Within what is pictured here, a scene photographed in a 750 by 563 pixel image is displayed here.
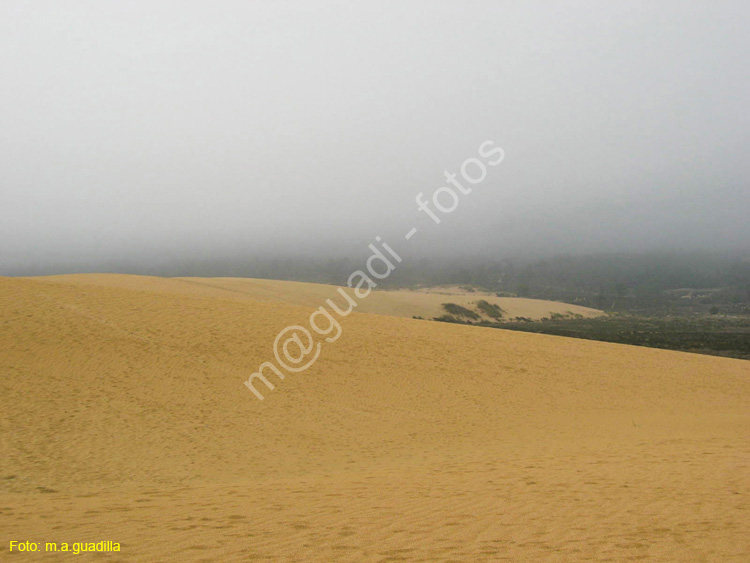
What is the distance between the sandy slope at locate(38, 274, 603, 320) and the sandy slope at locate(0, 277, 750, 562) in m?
19.3

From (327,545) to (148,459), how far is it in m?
6.37

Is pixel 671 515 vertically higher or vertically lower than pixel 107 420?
lower

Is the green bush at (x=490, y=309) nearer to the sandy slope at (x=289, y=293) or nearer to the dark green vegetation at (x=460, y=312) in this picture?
the sandy slope at (x=289, y=293)

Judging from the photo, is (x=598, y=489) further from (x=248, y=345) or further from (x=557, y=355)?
(x=557, y=355)

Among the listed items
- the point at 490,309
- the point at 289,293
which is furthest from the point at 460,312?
the point at 289,293

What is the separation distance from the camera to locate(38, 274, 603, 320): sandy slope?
40.6 metres

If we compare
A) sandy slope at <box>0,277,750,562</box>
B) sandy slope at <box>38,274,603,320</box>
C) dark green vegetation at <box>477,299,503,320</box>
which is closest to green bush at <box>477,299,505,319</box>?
dark green vegetation at <box>477,299,503,320</box>

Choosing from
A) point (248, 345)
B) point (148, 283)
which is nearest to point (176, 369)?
point (248, 345)

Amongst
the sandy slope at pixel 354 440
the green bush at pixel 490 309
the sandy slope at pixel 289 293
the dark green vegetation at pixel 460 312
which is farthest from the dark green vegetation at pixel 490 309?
the sandy slope at pixel 354 440

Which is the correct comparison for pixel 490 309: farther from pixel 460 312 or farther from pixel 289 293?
pixel 289 293

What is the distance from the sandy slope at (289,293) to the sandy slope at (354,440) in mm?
19330

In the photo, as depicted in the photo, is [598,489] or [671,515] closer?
[671,515]

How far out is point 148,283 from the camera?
40.4 metres

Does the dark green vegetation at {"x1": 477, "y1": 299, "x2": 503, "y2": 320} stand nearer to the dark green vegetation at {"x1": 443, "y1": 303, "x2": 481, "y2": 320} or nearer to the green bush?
the green bush
